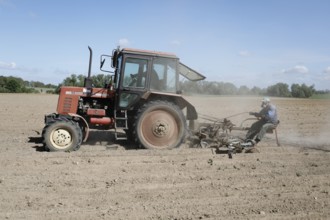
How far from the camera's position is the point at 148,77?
961 centimetres

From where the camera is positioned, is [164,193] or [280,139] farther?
[280,139]

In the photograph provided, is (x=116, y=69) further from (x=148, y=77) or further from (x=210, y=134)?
(x=210, y=134)

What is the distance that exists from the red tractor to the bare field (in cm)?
62

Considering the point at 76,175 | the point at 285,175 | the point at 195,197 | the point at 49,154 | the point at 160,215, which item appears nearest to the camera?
the point at 160,215

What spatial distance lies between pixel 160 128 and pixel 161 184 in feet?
10.8

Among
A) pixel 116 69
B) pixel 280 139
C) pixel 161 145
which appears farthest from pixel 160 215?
pixel 280 139

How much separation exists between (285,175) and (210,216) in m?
2.70

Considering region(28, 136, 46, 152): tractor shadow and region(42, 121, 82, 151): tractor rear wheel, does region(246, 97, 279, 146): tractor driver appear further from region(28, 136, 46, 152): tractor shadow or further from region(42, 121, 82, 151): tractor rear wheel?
region(28, 136, 46, 152): tractor shadow

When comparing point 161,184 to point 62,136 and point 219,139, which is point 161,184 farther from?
point 219,139

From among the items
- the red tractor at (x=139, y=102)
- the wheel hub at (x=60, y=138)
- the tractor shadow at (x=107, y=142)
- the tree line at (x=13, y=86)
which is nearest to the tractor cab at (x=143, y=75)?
the red tractor at (x=139, y=102)

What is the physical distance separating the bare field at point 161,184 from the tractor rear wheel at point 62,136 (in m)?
0.30

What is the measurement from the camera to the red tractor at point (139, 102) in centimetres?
955

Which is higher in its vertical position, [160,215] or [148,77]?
[148,77]

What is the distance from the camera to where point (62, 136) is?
894cm
